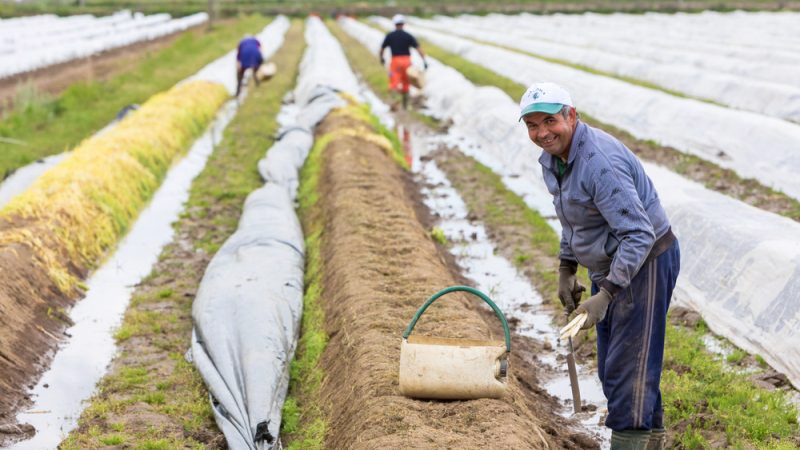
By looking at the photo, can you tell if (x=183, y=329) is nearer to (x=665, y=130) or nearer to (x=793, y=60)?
(x=665, y=130)

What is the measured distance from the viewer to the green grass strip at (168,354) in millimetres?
5070

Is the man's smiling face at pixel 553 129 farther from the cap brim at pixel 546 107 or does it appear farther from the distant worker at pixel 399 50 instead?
the distant worker at pixel 399 50

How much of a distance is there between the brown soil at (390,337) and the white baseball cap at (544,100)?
4.90ft

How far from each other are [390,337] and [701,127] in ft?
24.4

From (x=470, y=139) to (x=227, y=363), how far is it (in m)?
9.13

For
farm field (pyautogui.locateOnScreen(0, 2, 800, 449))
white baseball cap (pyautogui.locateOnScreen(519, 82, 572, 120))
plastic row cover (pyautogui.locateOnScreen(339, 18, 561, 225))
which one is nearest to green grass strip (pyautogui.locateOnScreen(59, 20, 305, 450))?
farm field (pyautogui.locateOnScreen(0, 2, 800, 449))

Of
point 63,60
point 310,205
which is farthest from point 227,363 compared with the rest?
point 63,60

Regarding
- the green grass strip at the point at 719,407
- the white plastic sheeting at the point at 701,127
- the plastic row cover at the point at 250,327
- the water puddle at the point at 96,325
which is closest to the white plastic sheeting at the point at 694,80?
the white plastic sheeting at the point at 701,127

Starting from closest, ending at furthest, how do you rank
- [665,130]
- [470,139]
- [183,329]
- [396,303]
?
[396,303], [183,329], [665,130], [470,139]

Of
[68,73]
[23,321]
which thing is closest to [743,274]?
[23,321]

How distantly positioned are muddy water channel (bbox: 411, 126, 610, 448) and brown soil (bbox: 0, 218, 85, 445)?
3404mm

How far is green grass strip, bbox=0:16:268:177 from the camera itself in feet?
42.4

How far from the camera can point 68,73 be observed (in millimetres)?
24000

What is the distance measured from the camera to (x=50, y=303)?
23.2 feet
